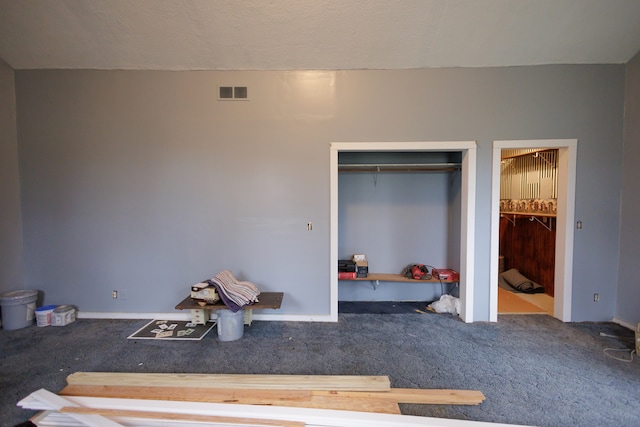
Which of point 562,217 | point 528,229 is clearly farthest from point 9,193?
point 528,229

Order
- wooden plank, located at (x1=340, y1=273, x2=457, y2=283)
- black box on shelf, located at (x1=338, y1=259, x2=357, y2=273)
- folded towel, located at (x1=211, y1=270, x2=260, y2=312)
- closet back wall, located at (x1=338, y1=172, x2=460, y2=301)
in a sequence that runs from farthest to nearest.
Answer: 1. closet back wall, located at (x1=338, y1=172, x2=460, y2=301)
2. black box on shelf, located at (x1=338, y1=259, x2=357, y2=273)
3. wooden plank, located at (x1=340, y1=273, x2=457, y2=283)
4. folded towel, located at (x1=211, y1=270, x2=260, y2=312)

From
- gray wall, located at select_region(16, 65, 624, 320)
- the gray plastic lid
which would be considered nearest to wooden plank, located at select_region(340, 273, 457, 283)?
gray wall, located at select_region(16, 65, 624, 320)

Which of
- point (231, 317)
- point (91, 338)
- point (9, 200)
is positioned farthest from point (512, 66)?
point (9, 200)

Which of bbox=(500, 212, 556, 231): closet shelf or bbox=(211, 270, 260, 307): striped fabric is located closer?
bbox=(211, 270, 260, 307): striped fabric

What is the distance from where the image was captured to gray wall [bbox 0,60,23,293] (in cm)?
306

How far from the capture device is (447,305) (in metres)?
3.36

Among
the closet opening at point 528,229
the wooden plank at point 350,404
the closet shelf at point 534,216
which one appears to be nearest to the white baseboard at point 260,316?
the wooden plank at point 350,404

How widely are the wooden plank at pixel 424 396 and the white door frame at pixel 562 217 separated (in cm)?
161

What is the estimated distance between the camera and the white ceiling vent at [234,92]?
313 cm

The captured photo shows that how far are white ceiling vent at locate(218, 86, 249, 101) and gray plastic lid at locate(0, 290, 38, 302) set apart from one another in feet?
10.6

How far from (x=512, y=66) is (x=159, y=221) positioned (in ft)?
15.1

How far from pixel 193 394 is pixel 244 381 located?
34cm

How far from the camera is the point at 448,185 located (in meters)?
3.80

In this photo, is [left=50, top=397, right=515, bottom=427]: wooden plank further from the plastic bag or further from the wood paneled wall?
the wood paneled wall
